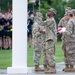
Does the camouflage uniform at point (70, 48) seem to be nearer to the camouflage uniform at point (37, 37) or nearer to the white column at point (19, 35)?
the camouflage uniform at point (37, 37)

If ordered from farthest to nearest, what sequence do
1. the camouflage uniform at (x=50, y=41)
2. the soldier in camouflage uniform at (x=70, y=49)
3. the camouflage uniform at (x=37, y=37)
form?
the soldier in camouflage uniform at (x=70, y=49) < the camouflage uniform at (x=37, y=37) < the camouflage uniform at (x=50, y=41)

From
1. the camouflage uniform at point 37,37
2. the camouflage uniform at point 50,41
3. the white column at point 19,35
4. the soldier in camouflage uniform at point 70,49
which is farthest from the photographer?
the soldier in camouflage uniform at point 70,49

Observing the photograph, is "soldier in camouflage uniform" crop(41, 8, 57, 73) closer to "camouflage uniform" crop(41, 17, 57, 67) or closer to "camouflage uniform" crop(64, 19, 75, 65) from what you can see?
"camouflage uniform" crop(41, 17, 57, 67)

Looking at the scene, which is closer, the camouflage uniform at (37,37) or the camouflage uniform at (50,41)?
the camouflage uniform at (50,41)

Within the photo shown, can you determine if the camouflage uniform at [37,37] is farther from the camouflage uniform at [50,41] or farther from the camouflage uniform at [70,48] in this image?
the camouflage uniform at [70,48]

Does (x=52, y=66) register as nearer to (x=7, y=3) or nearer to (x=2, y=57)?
Result: (x=2, y=57)

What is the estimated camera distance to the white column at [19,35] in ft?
46.4

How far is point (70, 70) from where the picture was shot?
15094mm

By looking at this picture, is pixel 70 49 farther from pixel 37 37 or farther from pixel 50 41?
pixel 37 37

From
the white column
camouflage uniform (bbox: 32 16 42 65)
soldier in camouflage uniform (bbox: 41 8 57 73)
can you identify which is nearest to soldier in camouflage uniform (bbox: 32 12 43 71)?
camouflage uniform (bbox: 32 16 42 65)

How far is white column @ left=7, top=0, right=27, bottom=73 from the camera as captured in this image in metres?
14.1

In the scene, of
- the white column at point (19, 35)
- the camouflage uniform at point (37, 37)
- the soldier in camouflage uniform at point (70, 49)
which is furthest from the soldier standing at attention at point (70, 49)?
the white column at point (19, 35)

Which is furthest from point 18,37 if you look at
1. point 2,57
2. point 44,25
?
point 2,57

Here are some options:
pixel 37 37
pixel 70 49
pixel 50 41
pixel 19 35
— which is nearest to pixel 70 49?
pixel 70 49
